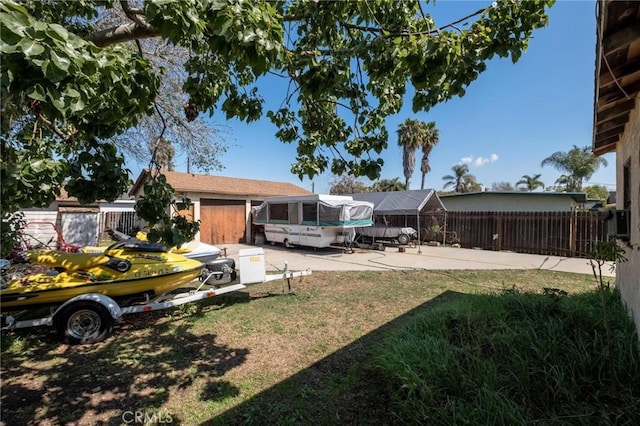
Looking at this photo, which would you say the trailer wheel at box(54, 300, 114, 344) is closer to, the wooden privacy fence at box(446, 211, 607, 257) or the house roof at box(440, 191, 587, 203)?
the wooden privacy fence at box(446, 211, 607, 257)

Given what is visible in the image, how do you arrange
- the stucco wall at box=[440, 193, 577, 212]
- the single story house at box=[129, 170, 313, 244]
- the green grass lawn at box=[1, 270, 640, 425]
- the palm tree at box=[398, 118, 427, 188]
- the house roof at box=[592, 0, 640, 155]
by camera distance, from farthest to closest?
the palm tree at box=[398, 118, 427, 188]
the stucco wall at box=[440, 193, 577, 212]
the single story house at box=[129, 170, 313, 244]
the green grass lawn at box=[1, 270, 640, 425]
the house roof at box=[592, 0, 640, 155]

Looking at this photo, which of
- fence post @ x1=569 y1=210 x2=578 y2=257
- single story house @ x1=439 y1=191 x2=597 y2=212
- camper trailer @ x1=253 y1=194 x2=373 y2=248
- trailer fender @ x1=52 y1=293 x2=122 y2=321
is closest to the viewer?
trailer fender @ x1=52 y1=293 x2=122 y2=321

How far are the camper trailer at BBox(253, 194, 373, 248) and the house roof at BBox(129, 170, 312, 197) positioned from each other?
2.73 metres

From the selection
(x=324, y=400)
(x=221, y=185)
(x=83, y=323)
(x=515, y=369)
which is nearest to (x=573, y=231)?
(x=515, y=369)

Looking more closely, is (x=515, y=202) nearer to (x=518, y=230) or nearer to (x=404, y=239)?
(x=518, y=230)

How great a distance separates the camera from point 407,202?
1455cm

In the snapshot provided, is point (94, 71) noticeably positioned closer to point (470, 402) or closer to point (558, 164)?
point (470, 402)

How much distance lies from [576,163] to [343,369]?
118 ft

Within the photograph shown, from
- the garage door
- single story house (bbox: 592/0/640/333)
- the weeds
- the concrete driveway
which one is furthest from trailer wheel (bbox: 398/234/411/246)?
the weeds

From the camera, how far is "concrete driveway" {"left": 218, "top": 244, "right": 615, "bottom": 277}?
9.48 m

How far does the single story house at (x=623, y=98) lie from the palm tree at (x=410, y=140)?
2384cm

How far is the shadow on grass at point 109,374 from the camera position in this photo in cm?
275

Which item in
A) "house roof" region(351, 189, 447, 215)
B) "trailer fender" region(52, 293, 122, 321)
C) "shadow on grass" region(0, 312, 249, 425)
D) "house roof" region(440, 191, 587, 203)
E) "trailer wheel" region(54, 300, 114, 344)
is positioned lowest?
"shadow on grass" region(0, 312, 249, 425)

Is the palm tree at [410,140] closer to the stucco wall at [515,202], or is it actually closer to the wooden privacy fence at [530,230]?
the stucco wall at [515,202]
